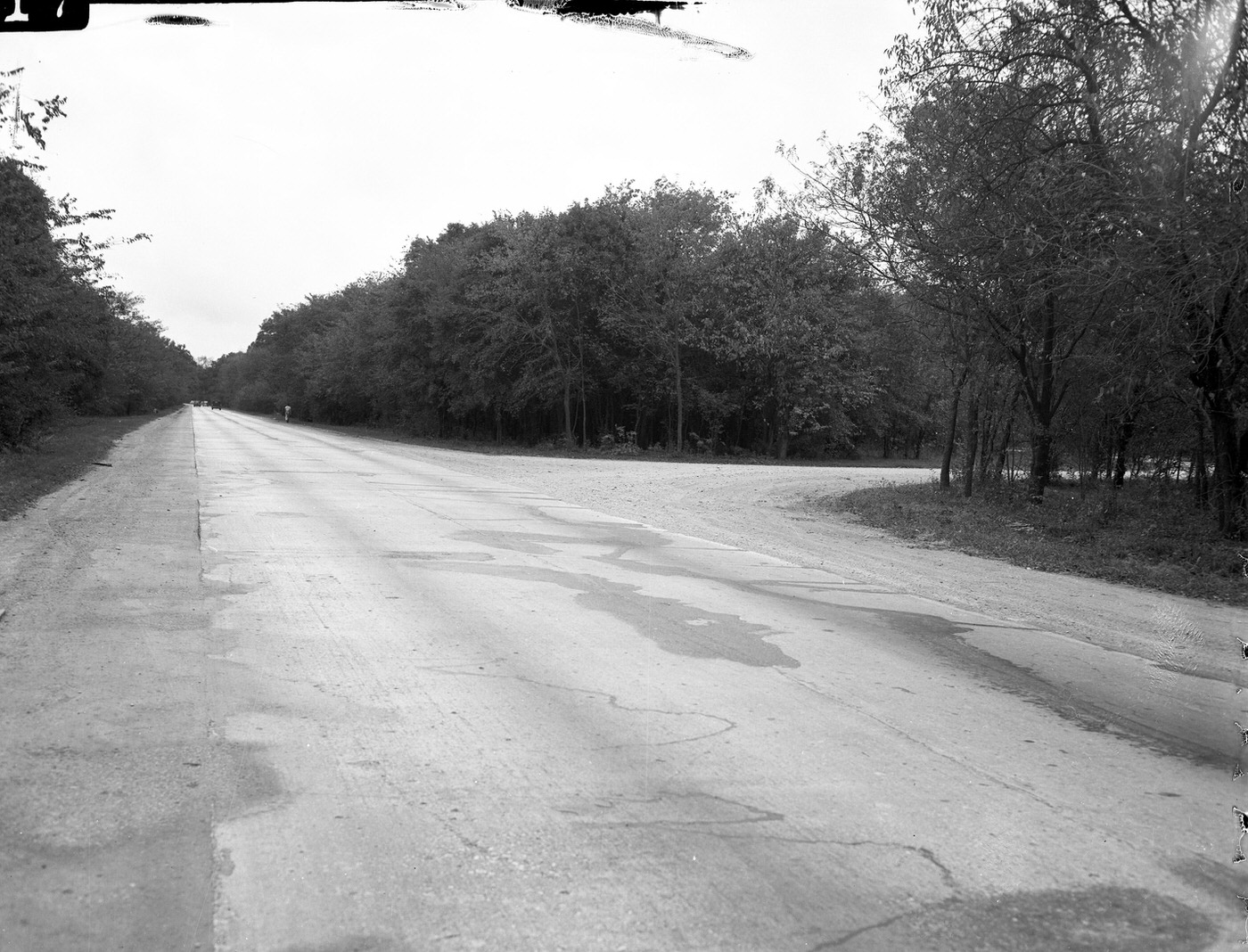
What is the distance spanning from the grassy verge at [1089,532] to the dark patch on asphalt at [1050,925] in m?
8.19

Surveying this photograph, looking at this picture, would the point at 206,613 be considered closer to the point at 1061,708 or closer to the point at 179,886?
the point at 179,886

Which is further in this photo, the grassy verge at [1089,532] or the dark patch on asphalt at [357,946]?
the grassy verge at [1089,532]

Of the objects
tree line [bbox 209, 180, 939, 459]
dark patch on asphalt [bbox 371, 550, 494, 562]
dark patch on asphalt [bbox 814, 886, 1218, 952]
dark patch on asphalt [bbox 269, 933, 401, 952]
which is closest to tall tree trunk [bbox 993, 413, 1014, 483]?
tree line [bbox 209, 180, 939, 459]

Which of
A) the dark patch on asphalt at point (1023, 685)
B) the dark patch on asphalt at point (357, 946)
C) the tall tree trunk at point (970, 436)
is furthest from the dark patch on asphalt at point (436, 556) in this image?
the tall tree trunk at point (970, 436)

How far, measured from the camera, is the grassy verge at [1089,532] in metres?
11.5

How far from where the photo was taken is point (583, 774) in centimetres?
442

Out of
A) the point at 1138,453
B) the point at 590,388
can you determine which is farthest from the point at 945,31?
the point at 590,388

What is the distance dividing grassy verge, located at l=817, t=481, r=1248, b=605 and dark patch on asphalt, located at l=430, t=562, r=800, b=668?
5900 millimetres

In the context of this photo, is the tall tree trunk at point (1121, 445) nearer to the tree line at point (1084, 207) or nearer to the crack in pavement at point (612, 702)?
the tree line at point (1084, 207)

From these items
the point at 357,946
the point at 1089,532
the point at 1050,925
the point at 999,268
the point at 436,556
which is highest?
the point at 999,268

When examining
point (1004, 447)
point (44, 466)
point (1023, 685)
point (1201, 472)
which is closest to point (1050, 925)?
point (1023, 685)

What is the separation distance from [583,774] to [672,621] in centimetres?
327

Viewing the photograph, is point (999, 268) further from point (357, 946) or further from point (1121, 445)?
point (357, 946)

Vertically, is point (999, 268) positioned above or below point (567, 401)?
above
